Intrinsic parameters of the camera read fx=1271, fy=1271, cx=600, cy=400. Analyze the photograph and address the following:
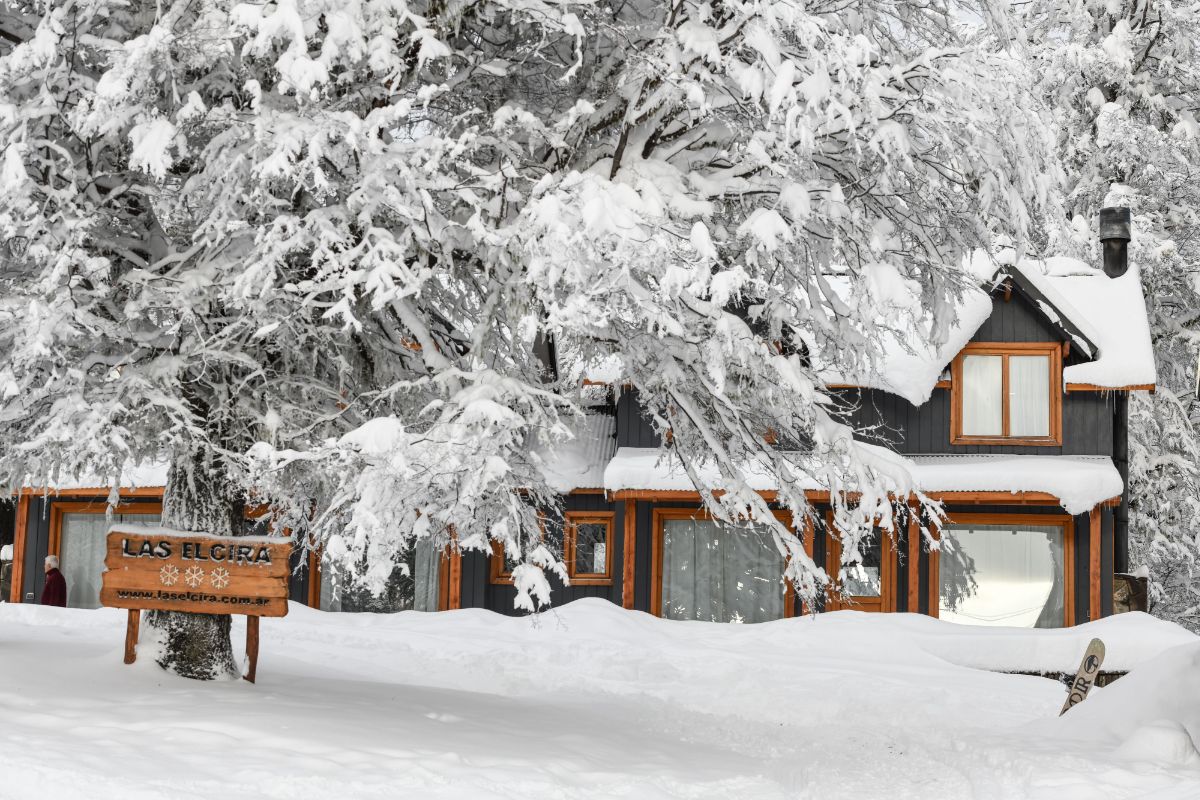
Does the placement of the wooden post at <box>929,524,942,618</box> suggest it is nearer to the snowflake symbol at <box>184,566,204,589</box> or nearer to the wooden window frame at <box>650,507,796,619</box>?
the wooden window frame at <box>650,507,796,619</box>

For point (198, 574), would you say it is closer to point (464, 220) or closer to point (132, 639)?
point (132, 639)

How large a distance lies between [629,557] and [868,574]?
3.49m

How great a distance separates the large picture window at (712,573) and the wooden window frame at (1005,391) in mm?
3288

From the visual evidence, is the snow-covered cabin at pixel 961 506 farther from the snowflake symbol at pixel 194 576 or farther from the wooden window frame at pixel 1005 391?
the snowflake symbol at pixel 194 576

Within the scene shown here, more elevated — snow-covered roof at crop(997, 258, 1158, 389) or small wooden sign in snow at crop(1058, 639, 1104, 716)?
snow-covered roof at crop(997, 258, 1158, 389)

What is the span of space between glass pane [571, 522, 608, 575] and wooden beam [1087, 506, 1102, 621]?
6.93 metres

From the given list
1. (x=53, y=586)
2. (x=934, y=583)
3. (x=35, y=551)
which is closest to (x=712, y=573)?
(x=934, y=583)

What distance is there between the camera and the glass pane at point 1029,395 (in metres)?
18.6

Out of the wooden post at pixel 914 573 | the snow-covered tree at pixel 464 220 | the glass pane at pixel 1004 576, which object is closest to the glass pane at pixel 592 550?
the wooden post at pixel 914 573

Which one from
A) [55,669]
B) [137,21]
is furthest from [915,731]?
[137,21]

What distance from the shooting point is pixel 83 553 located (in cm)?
2127

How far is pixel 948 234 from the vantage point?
28.9 ft

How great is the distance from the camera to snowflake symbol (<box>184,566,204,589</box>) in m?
9.11

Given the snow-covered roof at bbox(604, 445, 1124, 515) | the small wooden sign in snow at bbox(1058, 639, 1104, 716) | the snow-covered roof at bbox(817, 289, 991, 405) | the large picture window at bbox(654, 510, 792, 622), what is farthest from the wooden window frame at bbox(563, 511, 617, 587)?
the small wooden sign in snow at bbox(1058, 639, 1104, 716)
